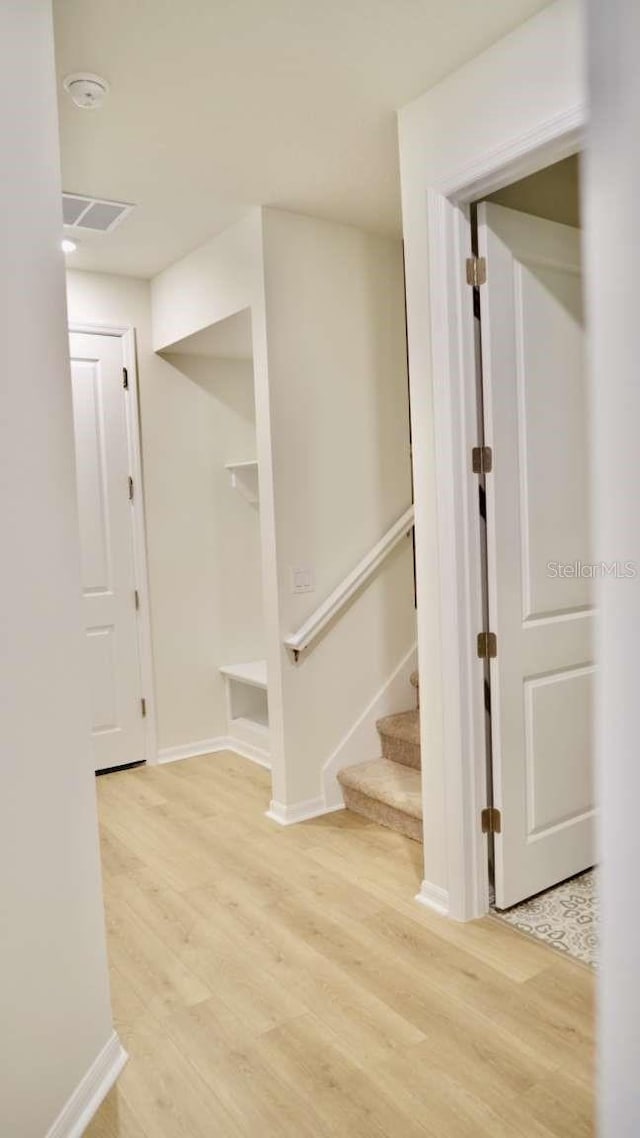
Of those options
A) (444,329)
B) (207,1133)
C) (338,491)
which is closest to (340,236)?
(338,491)

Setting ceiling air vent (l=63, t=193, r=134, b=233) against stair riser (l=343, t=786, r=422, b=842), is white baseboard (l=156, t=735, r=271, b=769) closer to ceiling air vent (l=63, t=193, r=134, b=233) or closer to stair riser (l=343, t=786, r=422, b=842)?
stair riser (l=343, t=786, r=422, b=842)

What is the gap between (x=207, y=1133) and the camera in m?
1.69

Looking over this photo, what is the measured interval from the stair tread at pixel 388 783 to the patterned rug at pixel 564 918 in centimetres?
60

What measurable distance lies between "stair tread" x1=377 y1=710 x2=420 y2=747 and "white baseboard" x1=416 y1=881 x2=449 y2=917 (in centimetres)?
84

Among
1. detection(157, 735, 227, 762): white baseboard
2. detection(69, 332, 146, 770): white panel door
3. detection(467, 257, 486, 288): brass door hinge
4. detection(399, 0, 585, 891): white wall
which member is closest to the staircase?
detection(399, 0, 585, 891): white wall

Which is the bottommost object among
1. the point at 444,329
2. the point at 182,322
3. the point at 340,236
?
the point at 444,329

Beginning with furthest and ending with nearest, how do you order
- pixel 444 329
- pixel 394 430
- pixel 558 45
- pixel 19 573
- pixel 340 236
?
pixel 394 430
pixel 340 236
pixel 444 329
pixel 558 45
pixel 19 573

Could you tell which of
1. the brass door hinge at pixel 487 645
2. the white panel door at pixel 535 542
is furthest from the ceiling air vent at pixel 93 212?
the brass door hinge at pixel 487 645

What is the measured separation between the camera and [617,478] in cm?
21

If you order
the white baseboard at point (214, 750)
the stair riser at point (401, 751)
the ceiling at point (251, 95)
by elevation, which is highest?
the ceiling at point (251, 95)

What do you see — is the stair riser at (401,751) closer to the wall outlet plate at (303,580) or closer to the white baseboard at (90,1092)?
the wall outlet plate at (303,580)

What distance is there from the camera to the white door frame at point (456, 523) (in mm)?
2393

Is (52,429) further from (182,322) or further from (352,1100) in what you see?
(182,322)

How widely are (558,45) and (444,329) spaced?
0.76m
